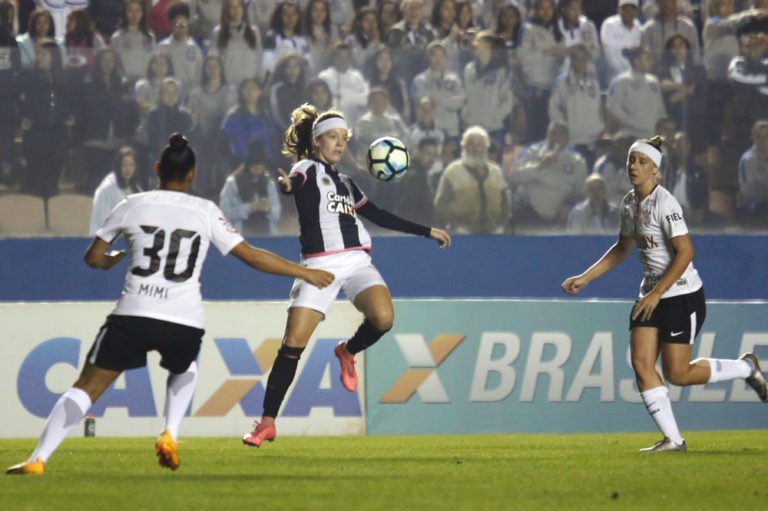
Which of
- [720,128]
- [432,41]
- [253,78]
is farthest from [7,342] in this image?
[720,128]

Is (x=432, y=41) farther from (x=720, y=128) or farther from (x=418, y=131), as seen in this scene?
(x=720, y=128)

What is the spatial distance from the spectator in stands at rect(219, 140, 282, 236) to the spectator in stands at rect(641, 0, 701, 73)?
4144 millimetres

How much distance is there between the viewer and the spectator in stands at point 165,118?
47.9 ft

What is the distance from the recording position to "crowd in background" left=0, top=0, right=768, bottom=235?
1459 cm

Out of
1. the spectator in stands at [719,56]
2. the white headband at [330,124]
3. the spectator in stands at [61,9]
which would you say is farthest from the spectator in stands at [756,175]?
the spectator in stands at [61,9]

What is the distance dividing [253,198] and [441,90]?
2.21 meters

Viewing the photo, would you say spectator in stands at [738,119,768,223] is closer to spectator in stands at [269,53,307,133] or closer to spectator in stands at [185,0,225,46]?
spectator in stands at [269,53,307,133]

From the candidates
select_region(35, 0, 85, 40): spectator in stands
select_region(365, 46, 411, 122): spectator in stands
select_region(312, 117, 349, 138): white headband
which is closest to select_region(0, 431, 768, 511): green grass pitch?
select_region(312, 117, 349, 138): white headband

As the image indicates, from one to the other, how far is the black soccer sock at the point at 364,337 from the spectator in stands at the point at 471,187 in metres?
5.01

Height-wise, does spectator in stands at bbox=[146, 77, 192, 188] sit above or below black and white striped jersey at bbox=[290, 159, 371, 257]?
below

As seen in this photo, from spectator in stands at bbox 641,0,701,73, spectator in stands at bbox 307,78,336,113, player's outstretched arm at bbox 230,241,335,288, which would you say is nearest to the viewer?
player's outstretched arm at bbox 230,241,335,288

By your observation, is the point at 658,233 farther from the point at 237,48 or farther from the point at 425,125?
the point at 237,48

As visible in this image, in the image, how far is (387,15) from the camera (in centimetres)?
1541

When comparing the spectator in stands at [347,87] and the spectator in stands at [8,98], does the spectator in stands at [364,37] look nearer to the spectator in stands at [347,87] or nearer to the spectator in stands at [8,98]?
the spectator in stands at [347,87]
